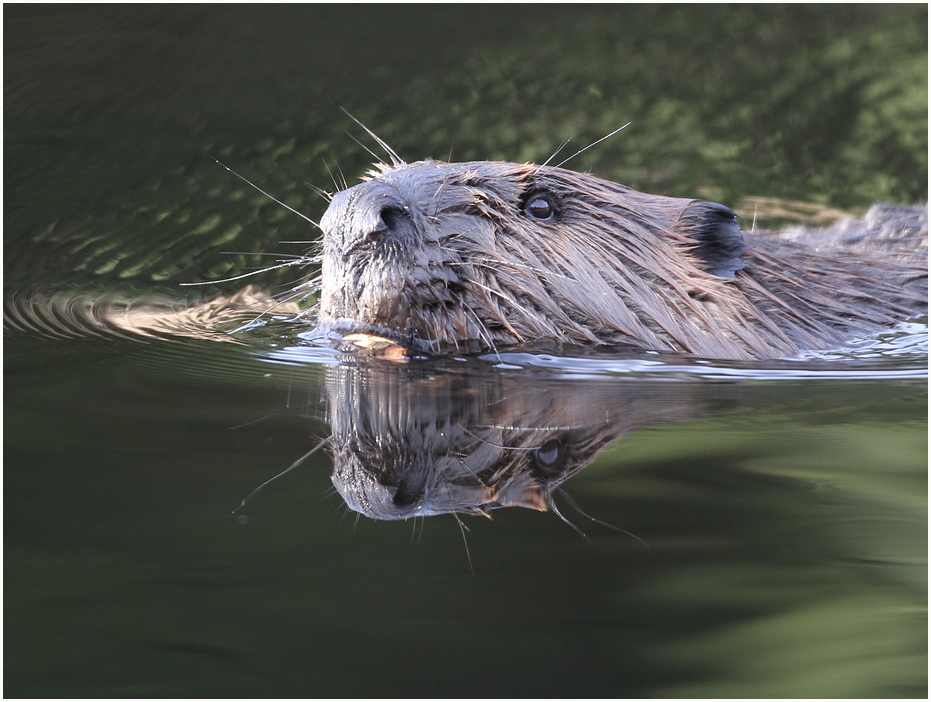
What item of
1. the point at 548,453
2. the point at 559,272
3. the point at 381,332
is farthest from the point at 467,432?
the point at 559,272

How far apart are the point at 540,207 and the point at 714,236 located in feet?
1.86

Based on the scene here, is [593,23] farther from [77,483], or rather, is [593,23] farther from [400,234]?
[77,483]

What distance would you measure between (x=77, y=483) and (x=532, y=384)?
4.47 feet

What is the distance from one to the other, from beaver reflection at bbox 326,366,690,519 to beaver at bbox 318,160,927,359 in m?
0.21

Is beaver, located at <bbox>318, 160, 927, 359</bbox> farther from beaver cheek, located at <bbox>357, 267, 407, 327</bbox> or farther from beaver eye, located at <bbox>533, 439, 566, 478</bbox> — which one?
beaver eye, located at <bbox>533, 439, 566, 478</bbox>

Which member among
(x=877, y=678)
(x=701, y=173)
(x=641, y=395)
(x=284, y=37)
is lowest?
(x=877, y=678)

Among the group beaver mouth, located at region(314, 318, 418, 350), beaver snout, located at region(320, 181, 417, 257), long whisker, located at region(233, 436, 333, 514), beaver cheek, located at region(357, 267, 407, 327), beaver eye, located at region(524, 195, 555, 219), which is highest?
beaver eye, located at region(524, 195, 555, 219)

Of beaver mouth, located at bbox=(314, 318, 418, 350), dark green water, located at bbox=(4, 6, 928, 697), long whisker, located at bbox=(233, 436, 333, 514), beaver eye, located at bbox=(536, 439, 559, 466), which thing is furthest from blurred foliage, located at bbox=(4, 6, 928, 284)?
beaver eye, located at bbox=(536, 439, 559, 466)

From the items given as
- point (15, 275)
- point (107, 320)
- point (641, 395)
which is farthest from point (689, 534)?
point (15, 275)

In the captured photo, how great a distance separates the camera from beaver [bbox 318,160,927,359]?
4.13m

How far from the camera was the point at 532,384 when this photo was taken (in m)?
4.04

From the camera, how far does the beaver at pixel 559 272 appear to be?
163 inches

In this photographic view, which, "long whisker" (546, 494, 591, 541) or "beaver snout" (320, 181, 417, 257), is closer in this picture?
"long whisker" (546, 494, 591, 541)

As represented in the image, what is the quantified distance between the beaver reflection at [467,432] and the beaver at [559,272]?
215mm
